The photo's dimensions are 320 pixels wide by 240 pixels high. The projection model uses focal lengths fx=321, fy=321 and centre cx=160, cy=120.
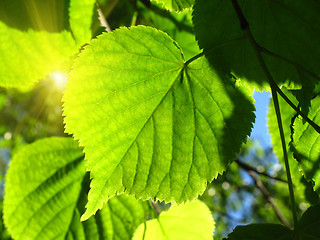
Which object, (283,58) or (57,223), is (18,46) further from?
(283,58)

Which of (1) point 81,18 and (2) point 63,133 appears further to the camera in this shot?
(2) point 63,133

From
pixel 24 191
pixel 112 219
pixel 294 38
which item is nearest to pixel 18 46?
pixel 24 191

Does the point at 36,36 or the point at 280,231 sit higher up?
the point at 36,36

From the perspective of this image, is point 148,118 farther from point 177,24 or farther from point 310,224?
point 177,24

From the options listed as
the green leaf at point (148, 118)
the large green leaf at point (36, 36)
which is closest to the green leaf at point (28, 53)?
the large green leaf at point (36, 36)

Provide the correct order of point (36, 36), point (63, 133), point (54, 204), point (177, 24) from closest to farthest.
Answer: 1. point (36, 36)
2. point (54, 204)
3. point (177, 24)
4. point (63, 133)

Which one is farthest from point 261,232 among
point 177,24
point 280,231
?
point 177,24
